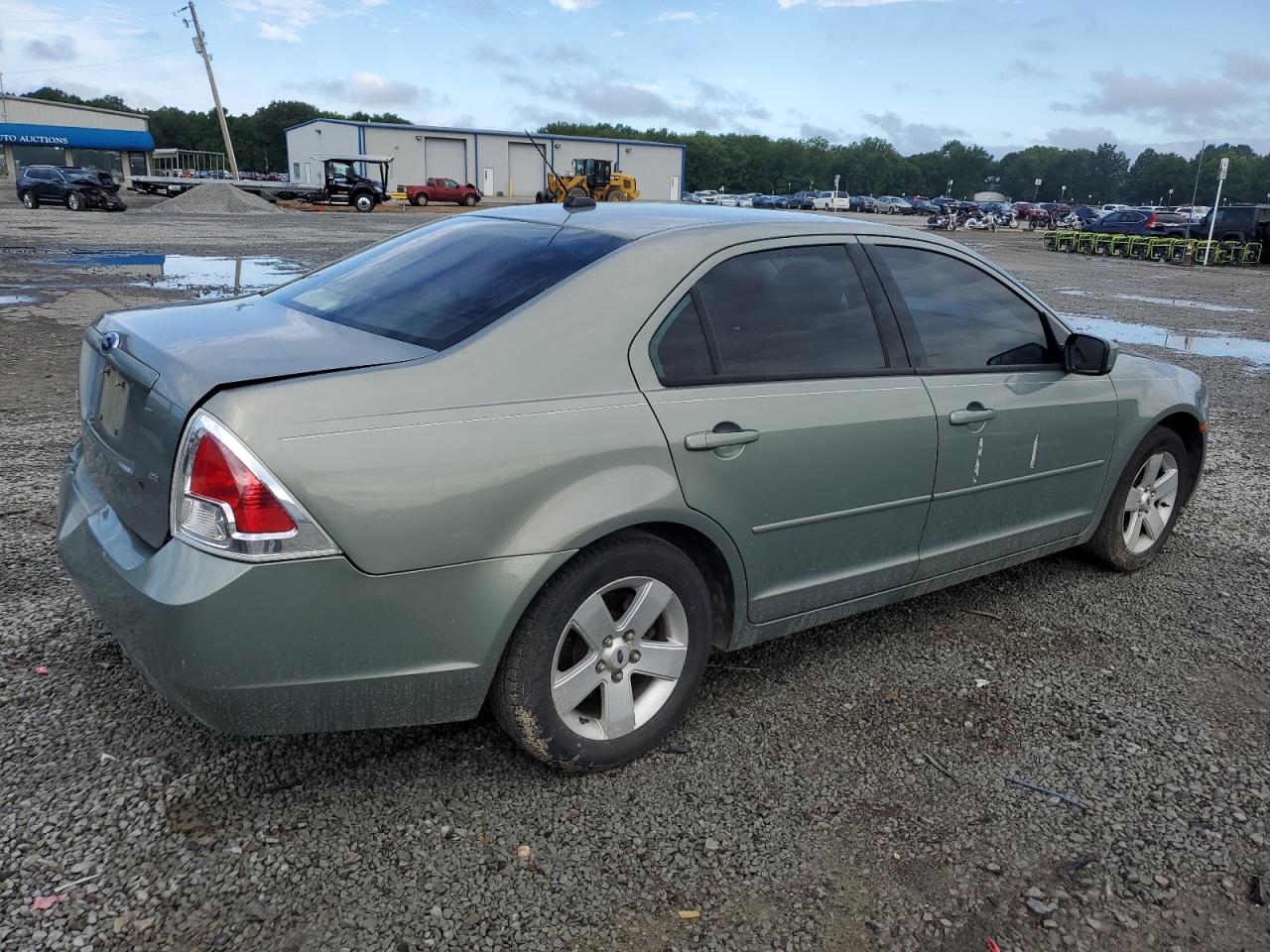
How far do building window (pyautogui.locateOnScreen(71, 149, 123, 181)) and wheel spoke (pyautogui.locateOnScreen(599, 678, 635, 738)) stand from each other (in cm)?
8497

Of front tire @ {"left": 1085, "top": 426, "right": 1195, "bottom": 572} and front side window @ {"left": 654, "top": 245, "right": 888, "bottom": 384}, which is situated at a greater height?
front side window @ {"left": 654, "top": 245, "right": 888, "bottom": 384}

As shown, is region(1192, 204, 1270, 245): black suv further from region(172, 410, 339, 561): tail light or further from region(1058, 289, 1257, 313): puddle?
region(172, 410, 339, 561): tail light

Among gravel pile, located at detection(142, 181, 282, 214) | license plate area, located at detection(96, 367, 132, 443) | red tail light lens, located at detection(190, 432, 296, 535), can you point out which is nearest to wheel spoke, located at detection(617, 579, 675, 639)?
red tail light lens, located at detection(190, 432, 296, 535)

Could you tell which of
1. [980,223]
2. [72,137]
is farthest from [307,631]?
[72,137]

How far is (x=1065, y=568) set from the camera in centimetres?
473

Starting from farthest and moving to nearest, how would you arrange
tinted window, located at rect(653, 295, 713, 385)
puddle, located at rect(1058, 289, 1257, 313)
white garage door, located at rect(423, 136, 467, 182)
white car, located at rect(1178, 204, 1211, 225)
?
white garage door, located at rect(423, 136, 467, 182) → white car, located at rect(1178, 204, 1211, 225) → puddle, located at rect(1058, 289, 1257, 313) → tinted window, located at rect(653, 295, 713, 385)

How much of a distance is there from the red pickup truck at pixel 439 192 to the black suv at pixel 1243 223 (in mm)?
35307

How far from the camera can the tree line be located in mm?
134750

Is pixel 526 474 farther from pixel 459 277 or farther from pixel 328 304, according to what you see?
pixel 328 304

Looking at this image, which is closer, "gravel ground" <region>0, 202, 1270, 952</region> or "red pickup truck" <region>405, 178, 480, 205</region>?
"gravel ground" <region>0, 202, 1270, 952</region>

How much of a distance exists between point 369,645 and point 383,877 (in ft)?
1.89

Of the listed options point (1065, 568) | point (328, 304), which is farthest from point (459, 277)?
point (1065, 568)

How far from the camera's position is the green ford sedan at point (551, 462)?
2.29 metres

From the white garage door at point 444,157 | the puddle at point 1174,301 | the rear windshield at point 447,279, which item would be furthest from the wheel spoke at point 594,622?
the white garage door at point 444,157
